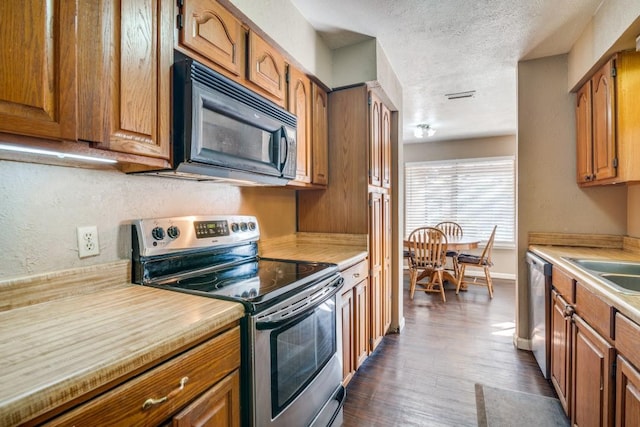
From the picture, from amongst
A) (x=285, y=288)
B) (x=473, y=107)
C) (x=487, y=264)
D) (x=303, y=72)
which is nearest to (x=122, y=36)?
(x=285, y=288)

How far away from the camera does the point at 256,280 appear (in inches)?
55.0

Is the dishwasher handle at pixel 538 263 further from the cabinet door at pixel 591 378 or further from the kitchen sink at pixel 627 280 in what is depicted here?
the cabinet door at pixel 591 378

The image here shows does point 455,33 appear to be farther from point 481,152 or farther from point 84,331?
point 481,152

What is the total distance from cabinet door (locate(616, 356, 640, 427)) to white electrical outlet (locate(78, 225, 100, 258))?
1.95 meters

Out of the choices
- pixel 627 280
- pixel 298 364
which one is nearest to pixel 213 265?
pixel 298 364

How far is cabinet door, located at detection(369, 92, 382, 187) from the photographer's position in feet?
7.72

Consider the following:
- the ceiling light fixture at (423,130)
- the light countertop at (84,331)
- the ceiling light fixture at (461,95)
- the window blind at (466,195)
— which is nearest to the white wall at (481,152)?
the window blind at (466,195)

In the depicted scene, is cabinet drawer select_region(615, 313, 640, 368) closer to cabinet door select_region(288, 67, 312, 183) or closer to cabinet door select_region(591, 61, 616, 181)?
cabinet door select_region(591, 61, 616, 181)

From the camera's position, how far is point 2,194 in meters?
0.98

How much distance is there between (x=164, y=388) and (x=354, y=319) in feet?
4.70

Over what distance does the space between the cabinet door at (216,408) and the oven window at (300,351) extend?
15 cm

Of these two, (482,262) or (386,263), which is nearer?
(386,263)

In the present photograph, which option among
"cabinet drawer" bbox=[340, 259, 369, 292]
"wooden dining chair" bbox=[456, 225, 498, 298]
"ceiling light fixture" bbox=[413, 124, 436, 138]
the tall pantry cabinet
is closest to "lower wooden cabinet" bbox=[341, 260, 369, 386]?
"cabinet drawer" bbox=[340, 259, 369, 292]

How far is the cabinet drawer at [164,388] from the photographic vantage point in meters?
0.65
